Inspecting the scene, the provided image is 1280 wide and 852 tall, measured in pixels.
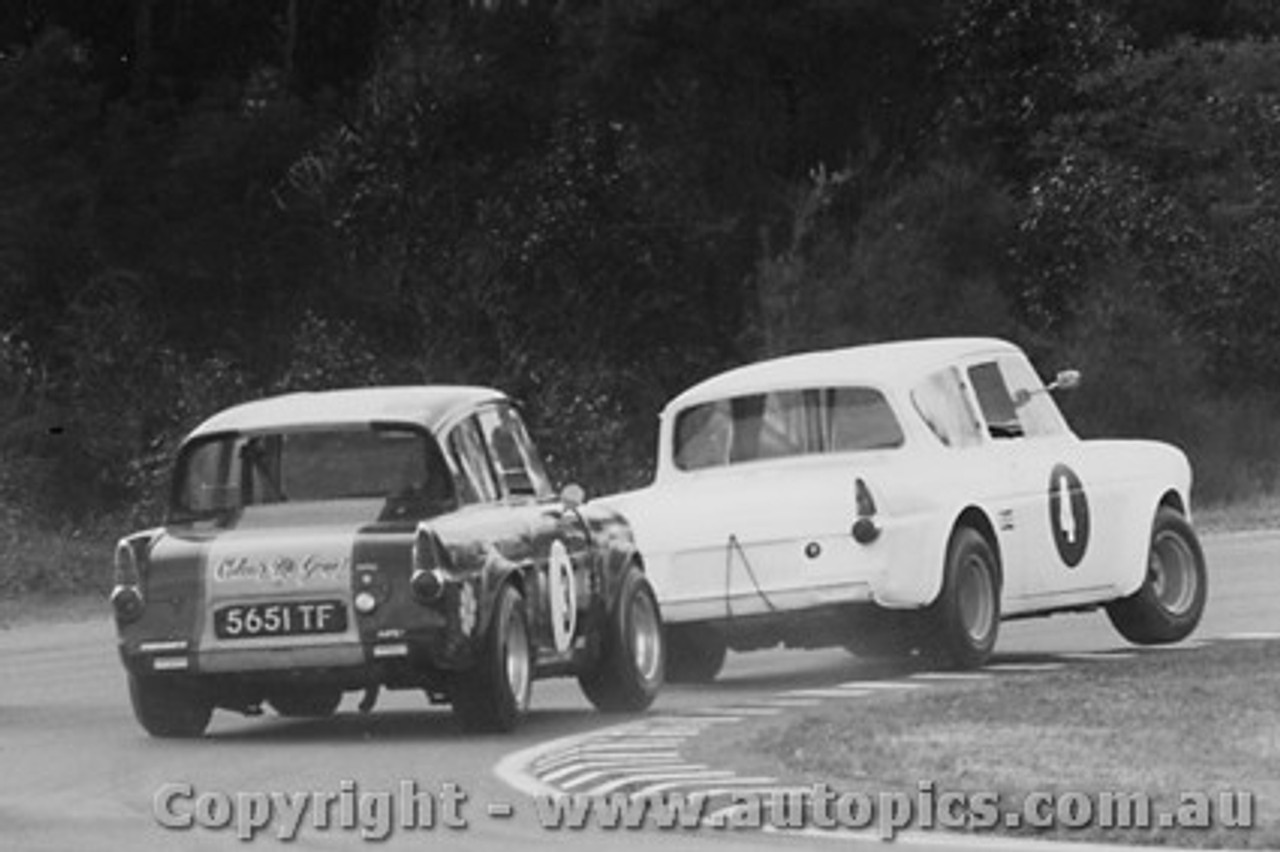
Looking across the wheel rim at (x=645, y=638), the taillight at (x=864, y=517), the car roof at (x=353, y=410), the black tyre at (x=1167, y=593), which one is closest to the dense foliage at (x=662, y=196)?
the black tyre at (x=1167, y=593)

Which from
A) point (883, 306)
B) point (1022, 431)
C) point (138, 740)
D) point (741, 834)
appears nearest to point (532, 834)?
point (741, 834)

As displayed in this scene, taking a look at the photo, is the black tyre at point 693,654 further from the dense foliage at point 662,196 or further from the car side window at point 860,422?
the dense foliage at point 662,196

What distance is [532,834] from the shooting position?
1351 cm

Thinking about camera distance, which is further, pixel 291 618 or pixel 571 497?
pixel 571 497

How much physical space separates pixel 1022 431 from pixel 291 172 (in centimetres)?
2616

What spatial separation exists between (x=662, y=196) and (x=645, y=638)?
91.2 ft

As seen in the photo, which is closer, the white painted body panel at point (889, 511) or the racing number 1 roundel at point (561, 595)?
the racing number 1 roundel at point (561, 595)

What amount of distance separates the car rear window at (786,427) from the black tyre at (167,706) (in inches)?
176

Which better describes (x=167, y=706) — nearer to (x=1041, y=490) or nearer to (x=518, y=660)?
(x=518, y=660)

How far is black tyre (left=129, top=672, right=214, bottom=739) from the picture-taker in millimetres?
18266

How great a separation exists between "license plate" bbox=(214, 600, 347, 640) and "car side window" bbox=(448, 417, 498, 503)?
3.11ft

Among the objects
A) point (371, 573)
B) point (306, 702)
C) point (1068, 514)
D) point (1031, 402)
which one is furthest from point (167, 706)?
point (1031, 402)

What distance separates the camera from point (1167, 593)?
22984 mm

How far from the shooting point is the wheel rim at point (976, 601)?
2092 cm
